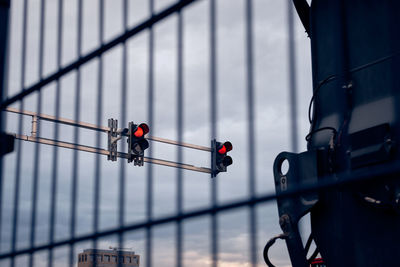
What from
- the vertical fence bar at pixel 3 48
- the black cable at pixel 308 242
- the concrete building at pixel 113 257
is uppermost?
the vertical fence bar at pixel 3 48

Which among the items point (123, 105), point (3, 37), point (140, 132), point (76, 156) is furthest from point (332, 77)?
point (140, 132)

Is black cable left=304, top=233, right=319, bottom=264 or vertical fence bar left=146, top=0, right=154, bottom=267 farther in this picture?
black cable left=304, top=233, right=319, bottom=264

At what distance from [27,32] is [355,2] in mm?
2045

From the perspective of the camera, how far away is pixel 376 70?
3.01 metres

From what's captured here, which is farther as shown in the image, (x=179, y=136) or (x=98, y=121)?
(x=98, y=121)

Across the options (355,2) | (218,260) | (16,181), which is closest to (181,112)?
(218,260)

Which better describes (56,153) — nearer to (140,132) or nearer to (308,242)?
(308,242)

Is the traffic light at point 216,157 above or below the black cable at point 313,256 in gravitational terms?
above

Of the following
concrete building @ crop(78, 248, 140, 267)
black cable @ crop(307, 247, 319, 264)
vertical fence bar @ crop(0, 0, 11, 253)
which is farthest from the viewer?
vertical fence bar @ crop(0, 0, 11, 253)

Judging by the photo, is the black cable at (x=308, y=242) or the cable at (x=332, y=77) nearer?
the cable at (x=332, y=77)

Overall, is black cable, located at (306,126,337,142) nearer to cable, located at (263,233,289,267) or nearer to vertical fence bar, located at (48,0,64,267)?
cable, located at (263,233,289,267)

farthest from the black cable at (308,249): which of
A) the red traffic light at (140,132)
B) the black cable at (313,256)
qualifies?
the red traffic light at (140,132)

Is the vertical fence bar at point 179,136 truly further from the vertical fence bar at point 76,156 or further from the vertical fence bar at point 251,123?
the vertical fence bar at point 76,156

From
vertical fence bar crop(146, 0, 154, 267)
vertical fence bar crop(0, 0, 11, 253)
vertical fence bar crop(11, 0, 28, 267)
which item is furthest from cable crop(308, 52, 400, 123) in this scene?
vertical fence bar crop(0, 0, 11, 253)
